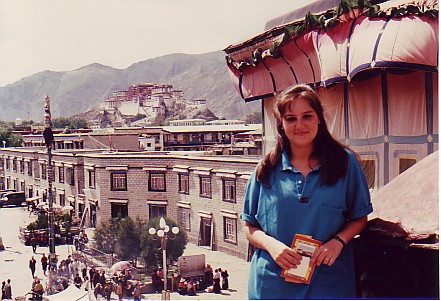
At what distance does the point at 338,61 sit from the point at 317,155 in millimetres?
1060

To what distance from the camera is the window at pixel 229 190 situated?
Result: 8.07ft

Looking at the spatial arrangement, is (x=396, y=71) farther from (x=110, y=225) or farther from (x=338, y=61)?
(x=110, y=225)

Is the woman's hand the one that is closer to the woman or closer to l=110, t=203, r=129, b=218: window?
the woman

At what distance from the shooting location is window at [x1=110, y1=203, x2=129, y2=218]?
241cm

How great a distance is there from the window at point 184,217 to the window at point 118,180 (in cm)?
29

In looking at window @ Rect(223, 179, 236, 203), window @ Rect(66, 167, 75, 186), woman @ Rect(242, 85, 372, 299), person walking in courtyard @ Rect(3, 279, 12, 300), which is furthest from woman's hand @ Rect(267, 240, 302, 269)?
window @ Rect(66, 167, 75, 186)

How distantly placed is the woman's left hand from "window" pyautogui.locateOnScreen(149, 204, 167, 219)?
1.48m

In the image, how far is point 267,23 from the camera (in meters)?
2.10

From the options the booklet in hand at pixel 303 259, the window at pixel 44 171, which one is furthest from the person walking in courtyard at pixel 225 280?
the booklet in hand at pixel 303 259

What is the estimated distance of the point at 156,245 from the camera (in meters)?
2.37

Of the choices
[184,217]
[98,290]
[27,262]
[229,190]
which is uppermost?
[229,190]

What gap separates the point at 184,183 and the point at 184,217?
0.16 meters

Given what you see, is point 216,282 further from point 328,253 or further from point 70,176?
point 328,253

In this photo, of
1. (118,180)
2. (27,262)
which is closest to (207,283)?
(118,180)
